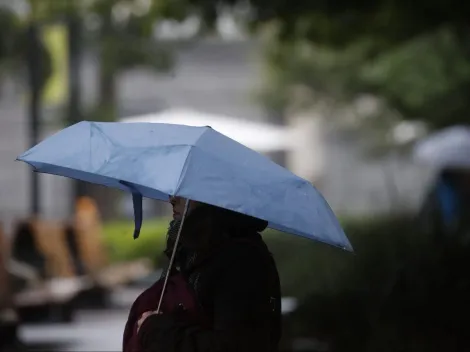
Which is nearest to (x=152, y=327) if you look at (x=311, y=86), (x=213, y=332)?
(x=213, y=332)

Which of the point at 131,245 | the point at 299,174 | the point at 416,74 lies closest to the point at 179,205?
the point at 299,174

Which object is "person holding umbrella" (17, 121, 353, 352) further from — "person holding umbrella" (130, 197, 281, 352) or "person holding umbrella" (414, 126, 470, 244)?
"person holding umbrella" (414, 126, 470, 244)

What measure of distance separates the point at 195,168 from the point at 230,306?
18.1 inches

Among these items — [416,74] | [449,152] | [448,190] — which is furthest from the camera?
[416,74]

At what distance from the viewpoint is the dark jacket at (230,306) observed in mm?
4004

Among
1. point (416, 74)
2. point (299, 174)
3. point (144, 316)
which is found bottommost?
point (144, 316)

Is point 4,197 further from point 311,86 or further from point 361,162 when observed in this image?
point 361,162

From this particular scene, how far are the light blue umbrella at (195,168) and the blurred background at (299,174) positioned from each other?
0.83 metres

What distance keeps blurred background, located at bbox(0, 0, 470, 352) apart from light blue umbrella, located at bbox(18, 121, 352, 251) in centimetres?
83

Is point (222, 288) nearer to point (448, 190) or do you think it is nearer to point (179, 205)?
point (179, 205)

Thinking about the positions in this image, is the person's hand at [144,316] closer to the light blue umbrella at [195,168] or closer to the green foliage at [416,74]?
the light blue umbrella at [195,168]

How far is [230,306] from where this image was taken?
4.02m

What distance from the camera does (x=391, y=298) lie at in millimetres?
10492

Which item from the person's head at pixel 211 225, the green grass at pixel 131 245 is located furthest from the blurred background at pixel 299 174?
the person's head at pixel 211 225
